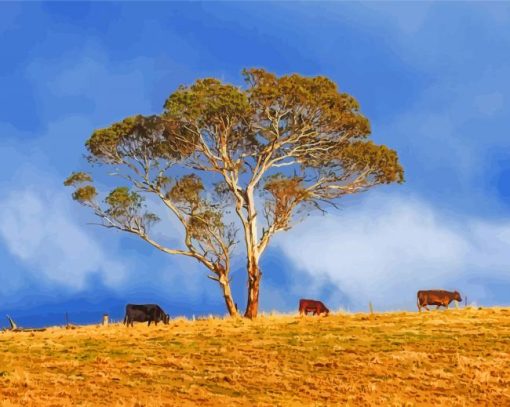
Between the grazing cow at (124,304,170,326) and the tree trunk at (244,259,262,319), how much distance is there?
5.69 metres

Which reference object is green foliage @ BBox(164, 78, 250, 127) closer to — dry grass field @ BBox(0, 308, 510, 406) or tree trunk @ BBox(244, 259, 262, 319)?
tree trunk @ BBox(244, 259, 262, 319)

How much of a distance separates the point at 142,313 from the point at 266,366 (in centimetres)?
1765

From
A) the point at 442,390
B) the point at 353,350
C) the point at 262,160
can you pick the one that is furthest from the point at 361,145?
the point at 442,390

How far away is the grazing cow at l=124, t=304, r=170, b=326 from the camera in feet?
132

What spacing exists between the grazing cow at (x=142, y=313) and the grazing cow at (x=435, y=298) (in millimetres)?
15558

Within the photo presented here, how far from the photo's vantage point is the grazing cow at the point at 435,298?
45.9 metres

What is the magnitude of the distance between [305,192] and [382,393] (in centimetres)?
2756

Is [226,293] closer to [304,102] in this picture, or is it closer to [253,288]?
[253,288]

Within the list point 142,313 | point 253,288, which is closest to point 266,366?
point 142,313

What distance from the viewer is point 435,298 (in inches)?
1820

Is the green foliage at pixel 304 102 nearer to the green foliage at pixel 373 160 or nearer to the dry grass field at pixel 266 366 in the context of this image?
the green foliage at pixel 373 160

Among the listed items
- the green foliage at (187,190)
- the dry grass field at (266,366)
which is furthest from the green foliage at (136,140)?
the dry grass field at (266,366)

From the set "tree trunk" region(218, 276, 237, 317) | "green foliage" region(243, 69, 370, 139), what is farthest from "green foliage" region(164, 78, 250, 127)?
"tree trunk" region(218, 276, 237, 317)

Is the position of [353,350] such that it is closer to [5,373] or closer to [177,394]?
[177,394]
